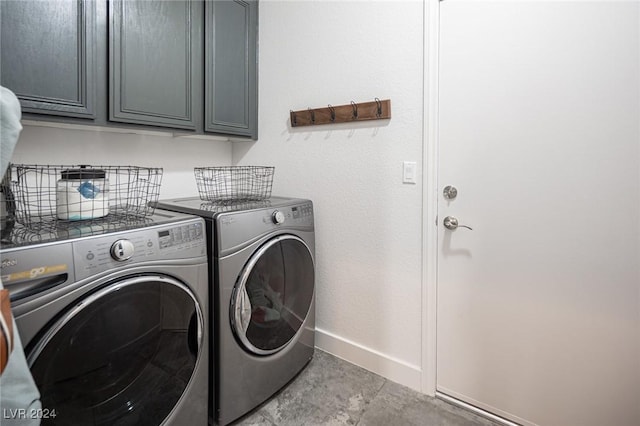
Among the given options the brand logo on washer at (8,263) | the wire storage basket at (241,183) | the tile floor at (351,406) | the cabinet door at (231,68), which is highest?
the cabinet door at (231,68)

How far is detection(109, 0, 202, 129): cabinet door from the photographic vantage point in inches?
56.7

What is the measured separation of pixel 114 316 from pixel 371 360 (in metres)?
1.32

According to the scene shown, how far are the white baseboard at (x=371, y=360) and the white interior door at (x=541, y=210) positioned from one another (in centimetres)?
15

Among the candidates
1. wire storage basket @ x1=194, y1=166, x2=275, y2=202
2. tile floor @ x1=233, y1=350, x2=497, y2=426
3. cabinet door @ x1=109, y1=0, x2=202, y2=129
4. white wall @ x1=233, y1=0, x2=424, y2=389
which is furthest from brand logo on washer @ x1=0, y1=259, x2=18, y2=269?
white wall @ x1=233, y1=0, x2=424, y2=389

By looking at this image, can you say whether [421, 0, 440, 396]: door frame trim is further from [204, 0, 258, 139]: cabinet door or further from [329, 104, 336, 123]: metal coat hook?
[204, 0, 258, 139]: cabinet door

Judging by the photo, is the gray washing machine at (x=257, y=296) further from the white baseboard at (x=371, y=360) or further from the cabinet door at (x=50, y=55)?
the cabinet door at (x=50, y=55)

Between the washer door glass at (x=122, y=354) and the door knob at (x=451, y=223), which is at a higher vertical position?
the door knob at (x=451, y=223)

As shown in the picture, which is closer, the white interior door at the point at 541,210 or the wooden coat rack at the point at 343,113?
the white interior door at the point at 541,210

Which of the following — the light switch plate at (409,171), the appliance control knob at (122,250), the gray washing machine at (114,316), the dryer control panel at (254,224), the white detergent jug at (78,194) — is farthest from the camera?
the light switch plate at (409,171)

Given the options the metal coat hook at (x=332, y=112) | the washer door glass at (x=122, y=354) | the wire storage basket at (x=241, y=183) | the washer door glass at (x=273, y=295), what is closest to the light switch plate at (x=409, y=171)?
the metal coat hook at (x=332, y=112)

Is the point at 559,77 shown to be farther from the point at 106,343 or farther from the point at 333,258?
the point at 106,343

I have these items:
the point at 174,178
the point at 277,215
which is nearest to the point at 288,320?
the point at 277,215

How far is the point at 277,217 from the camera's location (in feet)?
5.05

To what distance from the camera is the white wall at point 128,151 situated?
1494 millimetres
